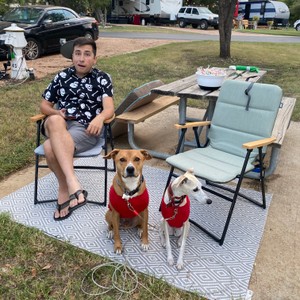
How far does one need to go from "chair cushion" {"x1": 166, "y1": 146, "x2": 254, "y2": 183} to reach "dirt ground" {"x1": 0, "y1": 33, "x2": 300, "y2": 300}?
58 cm

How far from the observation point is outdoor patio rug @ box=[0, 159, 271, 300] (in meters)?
2.27

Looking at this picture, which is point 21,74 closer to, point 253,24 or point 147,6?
point 147,6

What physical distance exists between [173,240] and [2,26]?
28.5 feet

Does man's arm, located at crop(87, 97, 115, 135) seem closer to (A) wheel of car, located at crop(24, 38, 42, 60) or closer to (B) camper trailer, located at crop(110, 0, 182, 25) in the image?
(A) wheel of car, located at crop(24, 38, 42, 60)

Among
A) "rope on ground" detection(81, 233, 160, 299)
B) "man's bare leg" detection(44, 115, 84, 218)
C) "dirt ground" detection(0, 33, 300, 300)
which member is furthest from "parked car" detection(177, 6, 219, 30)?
"rope on ground" detection(81, 233, 160, 299)

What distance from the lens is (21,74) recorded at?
25.3ft

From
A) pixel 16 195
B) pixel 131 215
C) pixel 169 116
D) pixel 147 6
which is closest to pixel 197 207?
pixel 131 215

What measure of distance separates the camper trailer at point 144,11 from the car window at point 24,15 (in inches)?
868

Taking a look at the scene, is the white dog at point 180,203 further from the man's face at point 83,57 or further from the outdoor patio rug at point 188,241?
the man's face at point 83,57

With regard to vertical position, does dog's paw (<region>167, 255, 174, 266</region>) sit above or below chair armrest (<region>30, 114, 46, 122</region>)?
below

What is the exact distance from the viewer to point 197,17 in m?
28.1

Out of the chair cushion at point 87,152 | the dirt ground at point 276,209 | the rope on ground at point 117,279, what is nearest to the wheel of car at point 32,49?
the dirt ground at point 276,209

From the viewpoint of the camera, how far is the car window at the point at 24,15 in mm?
10219

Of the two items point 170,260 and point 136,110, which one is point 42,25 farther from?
point 170,260
